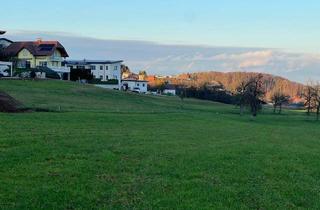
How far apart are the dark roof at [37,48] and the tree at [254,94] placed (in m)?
41.0

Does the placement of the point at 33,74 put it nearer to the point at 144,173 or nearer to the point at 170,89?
the point at 144,173

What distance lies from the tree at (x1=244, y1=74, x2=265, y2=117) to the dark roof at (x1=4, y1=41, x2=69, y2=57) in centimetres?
4096

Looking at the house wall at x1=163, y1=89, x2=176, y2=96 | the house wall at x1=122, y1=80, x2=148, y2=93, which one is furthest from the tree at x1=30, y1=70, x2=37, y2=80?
the house wall at x1=163, y1=89, x2=176, y2=96

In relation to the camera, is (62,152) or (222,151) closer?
(62,152)

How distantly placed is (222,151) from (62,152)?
805cm

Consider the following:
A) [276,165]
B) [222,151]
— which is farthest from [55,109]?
[276,165]

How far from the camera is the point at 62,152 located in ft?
66.7

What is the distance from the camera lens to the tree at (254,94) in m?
85.6

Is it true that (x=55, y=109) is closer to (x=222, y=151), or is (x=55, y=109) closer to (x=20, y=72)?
(x=222, y=151)

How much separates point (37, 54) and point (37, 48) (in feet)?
6.62

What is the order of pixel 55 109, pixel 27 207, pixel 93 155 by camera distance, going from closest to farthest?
pixel 27 207 < pixel 93 155 < pixel 55 109

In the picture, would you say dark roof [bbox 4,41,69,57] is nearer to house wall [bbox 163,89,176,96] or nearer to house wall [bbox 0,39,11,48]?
house wall [bbox 0,39,11,48]

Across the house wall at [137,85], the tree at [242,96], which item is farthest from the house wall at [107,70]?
the tree at [242,96]

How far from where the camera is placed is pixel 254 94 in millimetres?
90000
